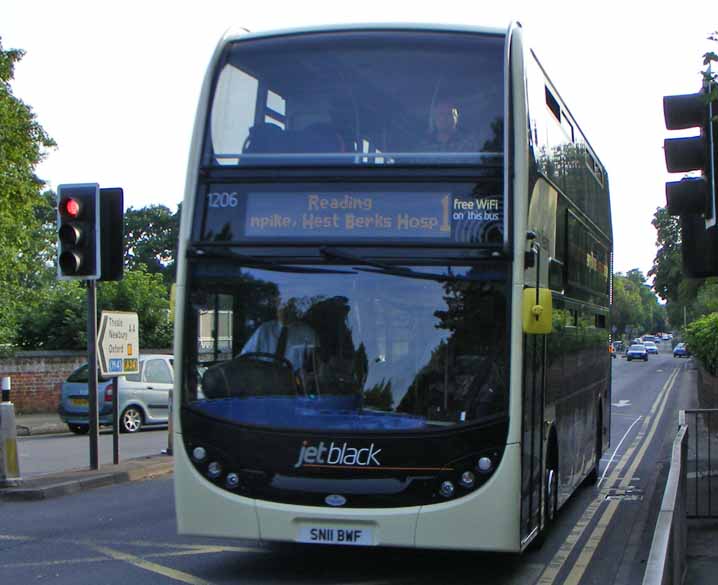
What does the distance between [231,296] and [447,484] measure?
6.71 feet

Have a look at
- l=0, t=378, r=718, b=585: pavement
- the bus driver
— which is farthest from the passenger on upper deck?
l=0, t=378, r=718, b=585: pavement

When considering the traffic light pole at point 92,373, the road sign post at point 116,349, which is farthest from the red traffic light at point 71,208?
the road sign post at point 116,349

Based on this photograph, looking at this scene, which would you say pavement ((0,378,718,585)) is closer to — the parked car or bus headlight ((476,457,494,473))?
bus headlight ((476,457,494,473))

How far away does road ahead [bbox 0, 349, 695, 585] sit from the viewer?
336 inches

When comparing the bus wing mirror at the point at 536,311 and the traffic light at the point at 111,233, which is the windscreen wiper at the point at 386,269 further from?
the traffic light at the point at 111,233

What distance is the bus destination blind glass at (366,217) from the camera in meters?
7.92

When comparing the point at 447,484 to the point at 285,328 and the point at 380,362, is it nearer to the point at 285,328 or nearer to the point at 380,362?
the point at 380,362

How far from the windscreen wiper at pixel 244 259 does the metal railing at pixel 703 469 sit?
5.10 m

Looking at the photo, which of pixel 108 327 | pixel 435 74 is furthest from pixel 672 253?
pixel 435 74

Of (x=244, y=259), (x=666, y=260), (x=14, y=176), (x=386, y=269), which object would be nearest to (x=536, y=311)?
(x=386, y=269)

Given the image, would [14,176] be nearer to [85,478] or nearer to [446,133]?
[85,478]

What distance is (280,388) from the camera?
7961 millimetres

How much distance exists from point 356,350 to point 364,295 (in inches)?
15.3

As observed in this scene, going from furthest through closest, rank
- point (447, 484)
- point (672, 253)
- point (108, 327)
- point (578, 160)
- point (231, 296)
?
1. point (672, 253)
2. point (108, 327)
3. point (578, 160)
4. point (231, 296)
5. point (447, 484)
